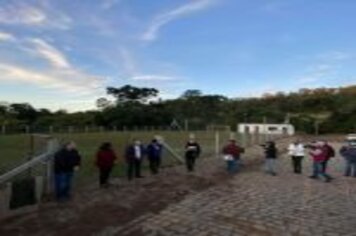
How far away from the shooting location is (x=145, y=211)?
16.3m

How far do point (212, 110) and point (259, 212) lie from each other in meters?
143

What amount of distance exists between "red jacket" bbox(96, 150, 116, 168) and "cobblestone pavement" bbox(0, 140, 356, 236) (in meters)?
0.76

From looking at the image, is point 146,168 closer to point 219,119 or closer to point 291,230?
point 291,230

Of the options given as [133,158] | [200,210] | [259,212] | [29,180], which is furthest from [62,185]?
[133,158]

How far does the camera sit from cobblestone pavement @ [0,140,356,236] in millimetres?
14195

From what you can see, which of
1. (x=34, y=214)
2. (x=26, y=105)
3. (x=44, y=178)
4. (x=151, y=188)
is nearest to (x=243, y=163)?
(x=151, y=188)

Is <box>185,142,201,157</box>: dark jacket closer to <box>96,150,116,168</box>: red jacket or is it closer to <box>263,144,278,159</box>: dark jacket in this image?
<box>263,144,278,159</box>: dark jacket

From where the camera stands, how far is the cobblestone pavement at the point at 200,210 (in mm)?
14195

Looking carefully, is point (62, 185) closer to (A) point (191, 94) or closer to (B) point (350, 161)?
(B) point (350, 161)

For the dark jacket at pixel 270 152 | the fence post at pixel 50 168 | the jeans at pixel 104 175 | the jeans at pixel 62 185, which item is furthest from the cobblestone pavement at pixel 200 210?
the dark jacket at pixel 270 152

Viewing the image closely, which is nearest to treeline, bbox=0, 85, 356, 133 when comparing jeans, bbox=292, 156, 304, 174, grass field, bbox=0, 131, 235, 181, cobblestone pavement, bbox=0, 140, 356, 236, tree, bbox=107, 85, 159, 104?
tree, bbox=107, 85, 159, 104

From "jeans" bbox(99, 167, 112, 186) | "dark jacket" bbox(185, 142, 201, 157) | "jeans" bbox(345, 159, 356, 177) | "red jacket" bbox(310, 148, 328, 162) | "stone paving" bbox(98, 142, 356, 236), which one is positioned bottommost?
"stone paving" bbox(98, 142, 356, 236)

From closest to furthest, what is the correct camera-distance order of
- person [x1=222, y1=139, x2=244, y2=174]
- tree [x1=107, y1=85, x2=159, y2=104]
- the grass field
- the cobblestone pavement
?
1. the cobblestone pavement
2. the grass field
3. person [x1=222, y1=139, x2=244, y2=174]
4. tree [x1=107, y1=85, x2=159, y2=104]

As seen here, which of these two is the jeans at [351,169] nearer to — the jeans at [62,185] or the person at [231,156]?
the person at [231,156]
